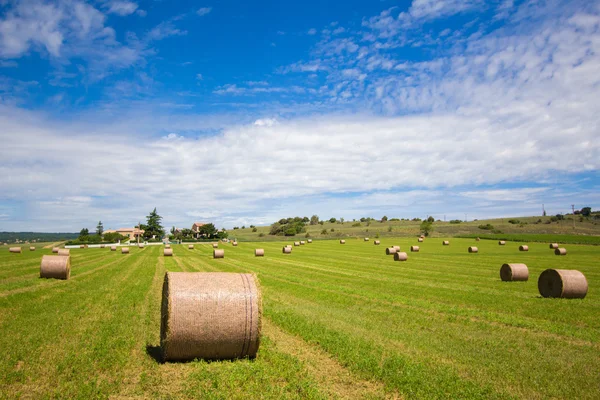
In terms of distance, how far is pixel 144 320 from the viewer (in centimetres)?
1290

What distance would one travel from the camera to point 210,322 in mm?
8859

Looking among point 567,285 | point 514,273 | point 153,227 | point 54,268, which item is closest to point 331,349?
point 567,285

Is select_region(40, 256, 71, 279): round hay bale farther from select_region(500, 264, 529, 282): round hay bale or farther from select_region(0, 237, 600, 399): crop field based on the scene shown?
select_region(500, 264, 529, 282): round hay bale

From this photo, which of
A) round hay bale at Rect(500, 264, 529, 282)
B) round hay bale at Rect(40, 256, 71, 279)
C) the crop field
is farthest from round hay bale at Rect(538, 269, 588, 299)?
round hay bale at Rect(40, 256, 71, 279)

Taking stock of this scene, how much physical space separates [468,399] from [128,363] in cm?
715

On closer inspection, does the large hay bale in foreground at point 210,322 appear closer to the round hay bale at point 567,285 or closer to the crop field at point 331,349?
the crop field at point 331,349

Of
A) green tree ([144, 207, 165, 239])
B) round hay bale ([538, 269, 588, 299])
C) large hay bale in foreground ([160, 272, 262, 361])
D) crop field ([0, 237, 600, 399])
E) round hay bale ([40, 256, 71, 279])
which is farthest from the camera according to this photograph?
green tree ([144, 207, 165, 239])

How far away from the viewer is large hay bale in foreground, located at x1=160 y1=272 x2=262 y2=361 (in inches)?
345

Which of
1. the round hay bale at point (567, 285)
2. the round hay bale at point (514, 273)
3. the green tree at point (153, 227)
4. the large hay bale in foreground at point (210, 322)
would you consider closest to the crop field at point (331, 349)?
the large hay bale in foreground at point (210, 322)

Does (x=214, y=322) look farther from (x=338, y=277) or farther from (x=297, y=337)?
(x=338, y=277)

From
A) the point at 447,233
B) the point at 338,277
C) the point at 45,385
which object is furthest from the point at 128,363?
the point at 447,233

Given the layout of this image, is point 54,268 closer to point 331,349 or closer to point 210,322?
point 210,322

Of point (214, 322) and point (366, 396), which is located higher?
point (214, 322)

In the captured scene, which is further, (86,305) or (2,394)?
(86,305)
